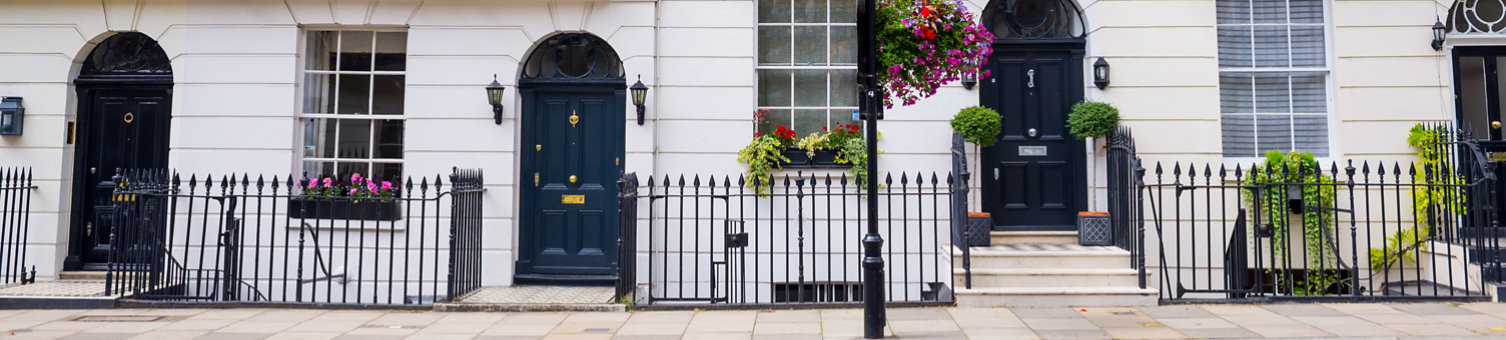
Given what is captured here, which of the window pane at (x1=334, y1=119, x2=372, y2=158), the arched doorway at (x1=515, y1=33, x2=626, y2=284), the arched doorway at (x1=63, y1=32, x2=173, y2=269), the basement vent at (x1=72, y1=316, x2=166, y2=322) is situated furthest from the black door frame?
the arched doorway at (x1=515, y1=33, x2=626, y2=284)

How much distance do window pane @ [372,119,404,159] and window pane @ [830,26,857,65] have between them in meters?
4.59

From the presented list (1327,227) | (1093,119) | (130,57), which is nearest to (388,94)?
(130,57)

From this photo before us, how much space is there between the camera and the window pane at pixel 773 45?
27.9ft

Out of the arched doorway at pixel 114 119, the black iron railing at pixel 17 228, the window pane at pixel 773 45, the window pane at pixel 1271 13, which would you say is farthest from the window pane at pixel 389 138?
the window pane at pixel 1271 13

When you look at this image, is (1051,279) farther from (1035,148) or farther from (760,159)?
(760,159)

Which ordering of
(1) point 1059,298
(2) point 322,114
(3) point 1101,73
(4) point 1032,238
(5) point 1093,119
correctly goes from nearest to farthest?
(1) point 1059,298 < (5) point 1093,119 < (4) point 1032,238 < (3) point 1101,73 < (2) point 322,114

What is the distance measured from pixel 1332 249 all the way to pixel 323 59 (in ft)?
33.9

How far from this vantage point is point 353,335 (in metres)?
5.65

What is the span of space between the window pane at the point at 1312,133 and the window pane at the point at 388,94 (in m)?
9.24

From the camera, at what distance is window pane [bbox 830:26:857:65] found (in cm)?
847

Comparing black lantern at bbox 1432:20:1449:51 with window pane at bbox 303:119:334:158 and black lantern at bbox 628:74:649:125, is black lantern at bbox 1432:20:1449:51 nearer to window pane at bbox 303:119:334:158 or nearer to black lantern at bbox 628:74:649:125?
black lantern at bbox 628:74:649:125

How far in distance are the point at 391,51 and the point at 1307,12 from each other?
9506mm

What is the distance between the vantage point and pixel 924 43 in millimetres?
5891

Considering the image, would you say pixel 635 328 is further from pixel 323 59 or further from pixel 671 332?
pixel 323 59
